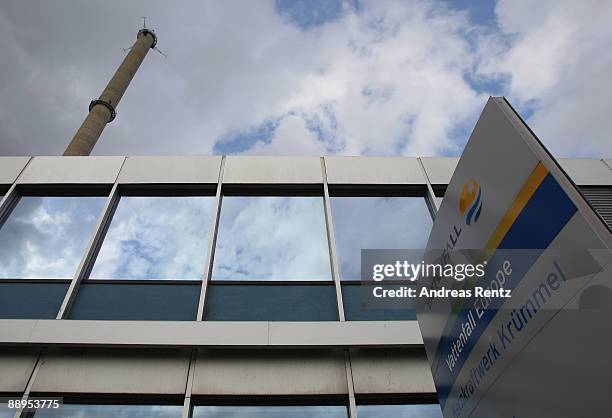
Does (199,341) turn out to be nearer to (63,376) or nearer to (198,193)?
(63,376)

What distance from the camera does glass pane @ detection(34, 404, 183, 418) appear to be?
5344 mm

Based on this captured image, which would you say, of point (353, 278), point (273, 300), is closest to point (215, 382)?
point (273, 300)

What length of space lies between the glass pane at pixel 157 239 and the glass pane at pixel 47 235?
0.43 meters

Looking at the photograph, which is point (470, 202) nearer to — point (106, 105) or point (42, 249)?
point (42, 249)

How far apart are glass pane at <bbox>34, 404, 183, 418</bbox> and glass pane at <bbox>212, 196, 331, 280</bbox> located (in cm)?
206

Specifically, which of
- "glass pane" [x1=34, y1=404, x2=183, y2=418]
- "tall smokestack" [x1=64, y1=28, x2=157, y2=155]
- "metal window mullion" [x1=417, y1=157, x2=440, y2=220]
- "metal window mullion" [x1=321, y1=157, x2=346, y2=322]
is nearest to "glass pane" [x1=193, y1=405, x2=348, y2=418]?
"glass pane" [x1=34, y1=404, x2=183, y2=418]

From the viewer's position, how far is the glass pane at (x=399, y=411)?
5488 mm

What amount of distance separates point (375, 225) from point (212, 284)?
10.5 ft

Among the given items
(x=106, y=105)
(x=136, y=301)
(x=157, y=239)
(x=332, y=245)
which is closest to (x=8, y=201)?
(x=157, y=239)

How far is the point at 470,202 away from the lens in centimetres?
210

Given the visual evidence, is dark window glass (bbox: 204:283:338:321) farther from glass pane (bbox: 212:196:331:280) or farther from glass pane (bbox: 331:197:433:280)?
glass pane (bbox: 331:197:433:280)

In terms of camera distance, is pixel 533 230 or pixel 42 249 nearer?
pixel 533 230

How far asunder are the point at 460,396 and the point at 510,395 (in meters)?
0.52

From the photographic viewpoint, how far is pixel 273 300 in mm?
6520
